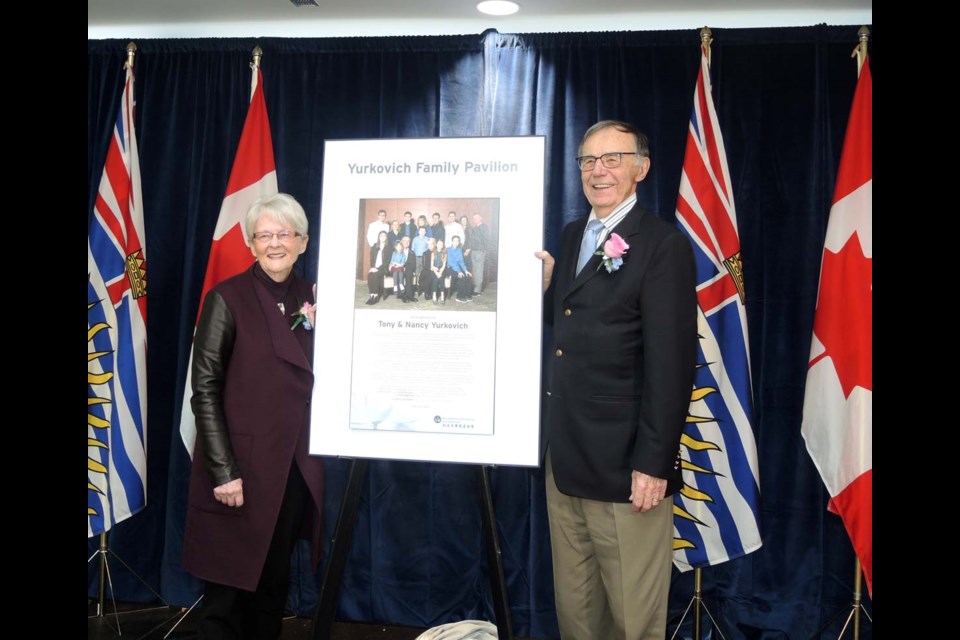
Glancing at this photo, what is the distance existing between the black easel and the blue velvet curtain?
98 centimetres

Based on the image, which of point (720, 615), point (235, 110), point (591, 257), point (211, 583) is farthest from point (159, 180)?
point (720, 615)

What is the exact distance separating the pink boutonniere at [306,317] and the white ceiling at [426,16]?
59.2 inches

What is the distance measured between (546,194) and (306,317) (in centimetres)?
127

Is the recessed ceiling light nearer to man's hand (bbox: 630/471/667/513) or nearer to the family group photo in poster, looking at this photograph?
Answer: the family group photo in poster

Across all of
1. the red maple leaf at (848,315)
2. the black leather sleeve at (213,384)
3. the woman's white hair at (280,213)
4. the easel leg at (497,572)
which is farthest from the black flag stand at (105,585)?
the red maple leaf at (848,315)

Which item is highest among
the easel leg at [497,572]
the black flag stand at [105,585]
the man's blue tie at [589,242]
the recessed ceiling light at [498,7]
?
the recessed ceiling light at [498,7]

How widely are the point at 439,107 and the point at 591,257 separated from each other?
1.44 metres

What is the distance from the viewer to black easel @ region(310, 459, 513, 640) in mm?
1983

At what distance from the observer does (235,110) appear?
126 inches

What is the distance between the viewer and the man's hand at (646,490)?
6.10 ft

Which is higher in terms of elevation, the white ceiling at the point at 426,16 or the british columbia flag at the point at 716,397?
the white ceiling at the point at 426,16

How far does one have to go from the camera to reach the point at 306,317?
7.29 feet

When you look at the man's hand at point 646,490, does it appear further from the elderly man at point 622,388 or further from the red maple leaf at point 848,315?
the red maple leaf at point 848,315
